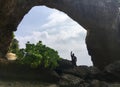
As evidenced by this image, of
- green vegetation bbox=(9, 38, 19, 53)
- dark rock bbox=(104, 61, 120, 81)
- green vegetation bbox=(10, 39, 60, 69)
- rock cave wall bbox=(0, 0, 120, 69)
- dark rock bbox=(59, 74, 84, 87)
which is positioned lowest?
dark rock bbox=(59, 74, 84, 87)

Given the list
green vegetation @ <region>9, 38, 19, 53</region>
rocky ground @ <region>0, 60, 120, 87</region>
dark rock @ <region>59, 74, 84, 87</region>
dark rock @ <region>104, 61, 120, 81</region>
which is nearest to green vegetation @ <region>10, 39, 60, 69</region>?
rocky ground @ <region>0, 60, 120, 87</region>

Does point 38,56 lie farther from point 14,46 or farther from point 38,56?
point 14,46

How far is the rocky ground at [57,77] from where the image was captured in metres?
23.1

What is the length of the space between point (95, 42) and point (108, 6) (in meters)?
3.64

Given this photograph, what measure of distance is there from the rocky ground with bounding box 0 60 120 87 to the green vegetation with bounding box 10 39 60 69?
48 centimetres

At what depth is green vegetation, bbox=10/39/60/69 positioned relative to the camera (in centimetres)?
2397

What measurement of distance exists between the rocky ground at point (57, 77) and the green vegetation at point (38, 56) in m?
0.48

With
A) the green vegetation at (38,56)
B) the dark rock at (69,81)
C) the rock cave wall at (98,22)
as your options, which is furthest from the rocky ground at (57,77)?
the rock cave wall at (98,22)

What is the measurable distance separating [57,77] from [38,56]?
2.18 meters

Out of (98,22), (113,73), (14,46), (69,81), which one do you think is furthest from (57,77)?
(14,46)

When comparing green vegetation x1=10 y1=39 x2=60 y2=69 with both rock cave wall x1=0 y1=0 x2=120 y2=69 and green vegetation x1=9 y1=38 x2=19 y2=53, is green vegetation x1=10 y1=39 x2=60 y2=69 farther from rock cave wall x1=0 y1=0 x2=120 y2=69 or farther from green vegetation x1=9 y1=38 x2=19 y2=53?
green vegetation x1=9 y1=38 x2=19 y2=53

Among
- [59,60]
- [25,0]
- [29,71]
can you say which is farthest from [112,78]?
[25,0]

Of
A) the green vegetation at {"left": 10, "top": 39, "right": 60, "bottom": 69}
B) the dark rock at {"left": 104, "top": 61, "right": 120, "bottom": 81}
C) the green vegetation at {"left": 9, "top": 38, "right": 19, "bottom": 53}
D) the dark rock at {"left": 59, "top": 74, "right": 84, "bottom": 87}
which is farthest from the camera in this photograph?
the green vegetation at {"left": 9, "top": 38, "right": 19, "bottom": 53}

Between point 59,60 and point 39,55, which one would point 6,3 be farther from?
point 59,60
